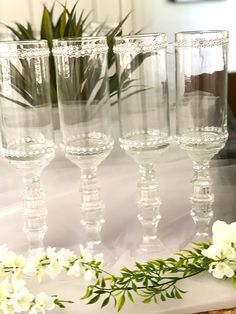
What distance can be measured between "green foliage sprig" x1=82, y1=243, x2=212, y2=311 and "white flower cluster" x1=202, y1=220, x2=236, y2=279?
2 centimetres

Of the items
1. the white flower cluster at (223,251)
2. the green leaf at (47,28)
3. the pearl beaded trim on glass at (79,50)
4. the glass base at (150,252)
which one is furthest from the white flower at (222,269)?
the green leaf at (47,28)

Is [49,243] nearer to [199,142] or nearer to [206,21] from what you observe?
[199,142]

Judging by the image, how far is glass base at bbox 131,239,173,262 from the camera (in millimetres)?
868

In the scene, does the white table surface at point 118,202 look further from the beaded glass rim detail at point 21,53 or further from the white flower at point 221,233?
the beaded glass rim detail at point 21,53

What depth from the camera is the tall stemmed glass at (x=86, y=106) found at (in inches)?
32.3

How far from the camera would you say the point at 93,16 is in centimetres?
148

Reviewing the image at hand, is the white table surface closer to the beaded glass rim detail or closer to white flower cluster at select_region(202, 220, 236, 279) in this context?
white flower cluster at select_region(202, 220, 236, 279)

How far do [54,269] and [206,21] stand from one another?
3.04 ft

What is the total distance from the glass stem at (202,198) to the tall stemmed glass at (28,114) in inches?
8.8

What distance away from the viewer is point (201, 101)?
862 millimetres

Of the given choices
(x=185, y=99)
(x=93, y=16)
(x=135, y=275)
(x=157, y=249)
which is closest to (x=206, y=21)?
(x=93, y=16)

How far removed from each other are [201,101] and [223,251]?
0.24 metres

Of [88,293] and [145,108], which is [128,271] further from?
[145,108]

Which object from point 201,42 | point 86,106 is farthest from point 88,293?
point 201,42
